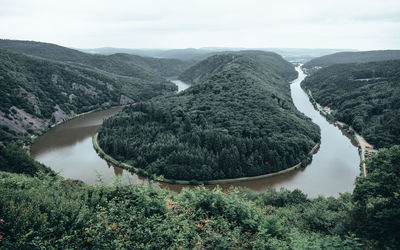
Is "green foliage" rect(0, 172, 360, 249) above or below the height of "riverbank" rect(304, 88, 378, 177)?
above

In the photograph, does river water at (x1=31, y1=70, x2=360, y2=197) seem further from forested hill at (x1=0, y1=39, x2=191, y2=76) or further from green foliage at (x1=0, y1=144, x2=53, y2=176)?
forested hill at (x1=0, y1=39, x2=191, y2=76)

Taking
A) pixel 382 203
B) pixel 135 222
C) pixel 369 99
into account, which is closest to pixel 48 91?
pixel 135 222

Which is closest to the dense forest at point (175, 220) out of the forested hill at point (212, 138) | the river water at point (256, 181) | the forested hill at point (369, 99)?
the river water at point (256, 181)

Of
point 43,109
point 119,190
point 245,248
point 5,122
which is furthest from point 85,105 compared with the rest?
point 245,248

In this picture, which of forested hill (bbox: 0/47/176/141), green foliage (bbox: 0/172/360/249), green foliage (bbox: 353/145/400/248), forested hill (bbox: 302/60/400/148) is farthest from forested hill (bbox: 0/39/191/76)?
green foliage (bbox: 353/145/400/248)

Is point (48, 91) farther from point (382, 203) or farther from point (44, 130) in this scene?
point (382, 203)

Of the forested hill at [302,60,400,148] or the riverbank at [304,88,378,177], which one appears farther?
the forested hill at [302,60,400,148]
